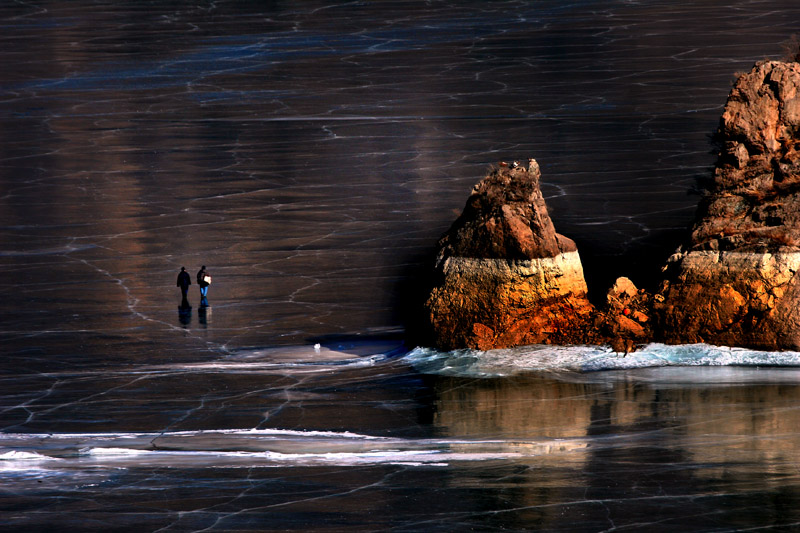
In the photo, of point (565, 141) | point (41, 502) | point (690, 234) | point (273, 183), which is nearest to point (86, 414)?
point (41, 502)

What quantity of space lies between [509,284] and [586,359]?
1226 mm

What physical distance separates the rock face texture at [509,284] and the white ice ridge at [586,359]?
22 centimetres

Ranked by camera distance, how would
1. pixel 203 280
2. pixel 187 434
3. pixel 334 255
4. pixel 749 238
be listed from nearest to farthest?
pixel 187 434 → pixel 749 238 → pixel 203 280 → pixel 334 255

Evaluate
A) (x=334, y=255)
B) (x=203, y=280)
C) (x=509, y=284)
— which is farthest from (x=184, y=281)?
(x=509, y=284)

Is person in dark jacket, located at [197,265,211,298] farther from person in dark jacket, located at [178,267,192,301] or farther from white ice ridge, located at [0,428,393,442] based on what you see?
white ice ridge, located at [0,428,393,442]

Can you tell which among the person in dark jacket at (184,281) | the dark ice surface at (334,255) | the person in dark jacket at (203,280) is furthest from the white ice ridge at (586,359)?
the person in dark jacket at (184,281)

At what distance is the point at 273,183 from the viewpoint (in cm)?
2942

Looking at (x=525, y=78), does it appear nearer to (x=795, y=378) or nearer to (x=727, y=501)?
(x=795, y=378)

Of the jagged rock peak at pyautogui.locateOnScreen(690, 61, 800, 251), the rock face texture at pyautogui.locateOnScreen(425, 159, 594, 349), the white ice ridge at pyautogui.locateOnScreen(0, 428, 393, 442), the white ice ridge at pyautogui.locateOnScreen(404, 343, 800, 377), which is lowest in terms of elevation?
the white ice ridge at pyautogui.locateOnScreen(0, 428, 393, 442)

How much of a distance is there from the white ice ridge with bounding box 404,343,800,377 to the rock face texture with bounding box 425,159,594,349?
0.22 m

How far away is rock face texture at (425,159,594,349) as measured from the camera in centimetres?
1662

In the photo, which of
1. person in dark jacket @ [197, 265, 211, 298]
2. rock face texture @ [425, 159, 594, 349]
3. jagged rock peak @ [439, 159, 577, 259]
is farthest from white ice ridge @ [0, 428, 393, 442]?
person in dark jacket @ [197, 265, 211, 298]

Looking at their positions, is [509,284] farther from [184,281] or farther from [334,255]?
[334,255]

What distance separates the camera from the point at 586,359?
53.0 ft
